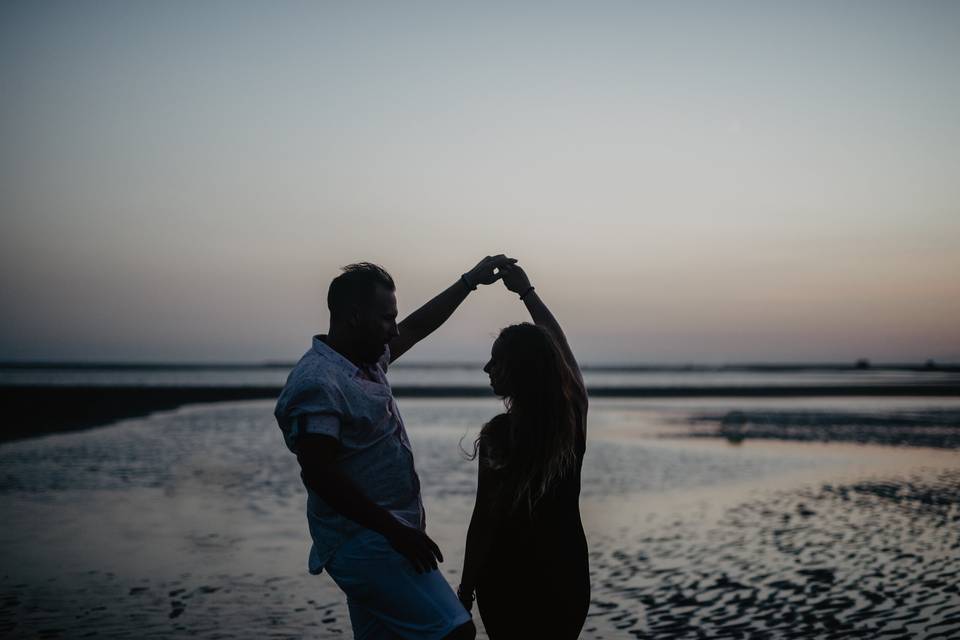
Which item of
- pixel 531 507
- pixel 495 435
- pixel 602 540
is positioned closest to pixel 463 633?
pixel 531 507

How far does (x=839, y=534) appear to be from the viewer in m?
11.3

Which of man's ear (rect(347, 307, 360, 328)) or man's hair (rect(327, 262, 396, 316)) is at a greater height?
man's hair (rect(327, 262, 396, 316))

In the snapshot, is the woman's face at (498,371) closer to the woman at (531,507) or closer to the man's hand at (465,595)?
the woman at (531,507)

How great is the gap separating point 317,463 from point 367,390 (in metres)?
0.37

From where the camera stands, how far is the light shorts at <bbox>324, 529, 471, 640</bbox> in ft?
10.9

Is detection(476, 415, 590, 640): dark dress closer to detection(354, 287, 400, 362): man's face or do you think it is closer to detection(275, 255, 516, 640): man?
detection(275, 255, 516, 640): man

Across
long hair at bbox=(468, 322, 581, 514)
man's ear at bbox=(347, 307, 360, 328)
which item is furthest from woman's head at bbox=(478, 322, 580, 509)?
man's ear at bbox=(347, 307, 360, 328)

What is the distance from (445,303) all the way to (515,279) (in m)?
0.41

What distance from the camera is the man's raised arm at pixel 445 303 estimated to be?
14.8ft

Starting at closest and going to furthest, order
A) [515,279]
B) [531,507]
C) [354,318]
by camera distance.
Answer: [354,318], [531,507], [515,279]

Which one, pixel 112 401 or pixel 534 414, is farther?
pixel 112 401

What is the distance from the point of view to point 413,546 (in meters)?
3.30

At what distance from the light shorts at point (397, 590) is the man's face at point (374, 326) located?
29.3 inches

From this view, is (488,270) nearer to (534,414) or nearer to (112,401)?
(534,414)
